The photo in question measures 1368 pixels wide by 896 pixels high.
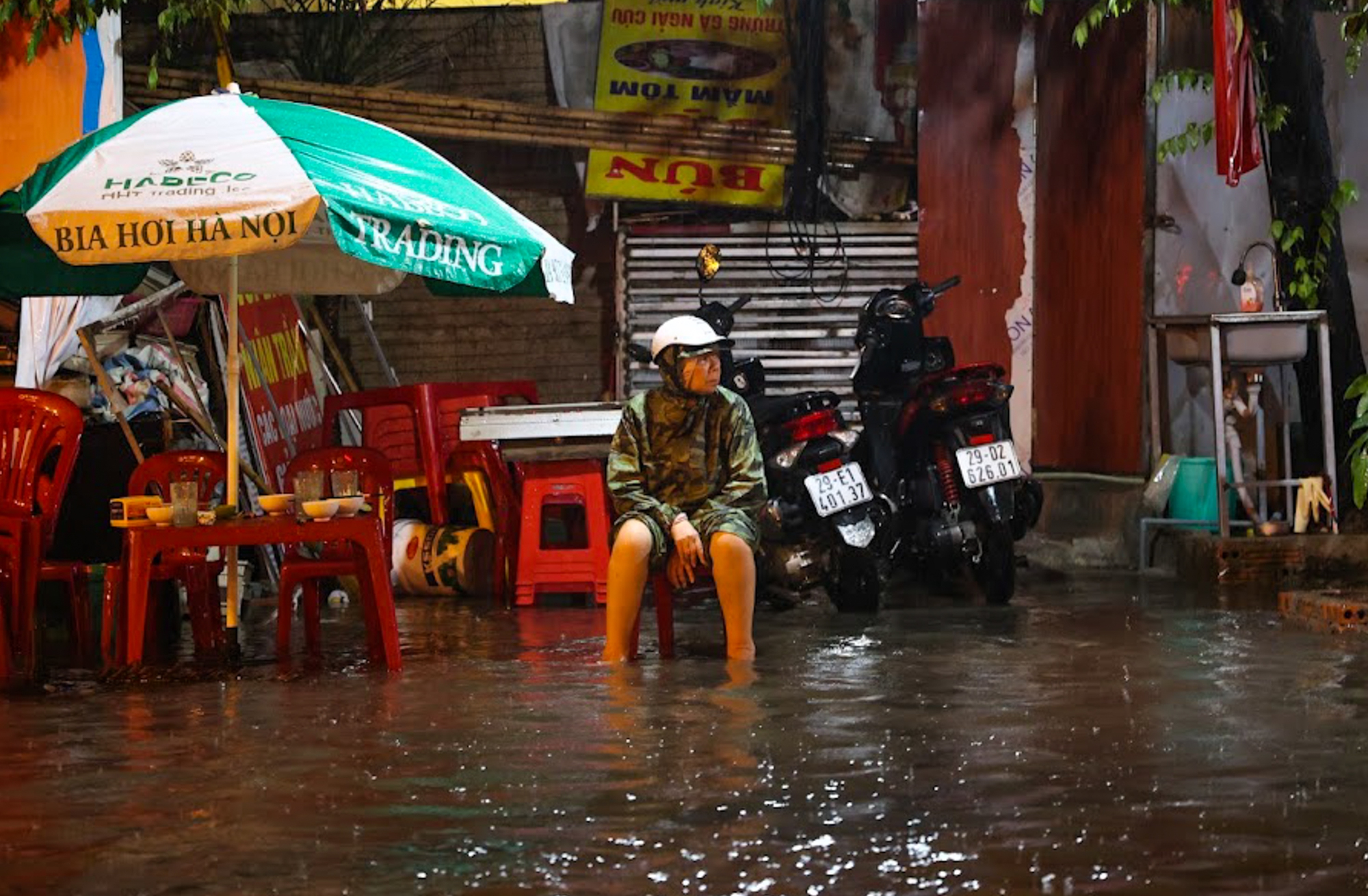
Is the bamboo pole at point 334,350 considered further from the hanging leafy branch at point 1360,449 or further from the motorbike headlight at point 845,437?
the hanging leafy branch at point 1360,449

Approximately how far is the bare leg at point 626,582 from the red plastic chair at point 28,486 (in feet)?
7.57

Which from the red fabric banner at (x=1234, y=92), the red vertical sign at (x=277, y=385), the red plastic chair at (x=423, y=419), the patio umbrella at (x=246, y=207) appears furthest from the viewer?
the red vertical sign at (x=277, y=385)

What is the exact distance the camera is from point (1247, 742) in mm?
6277

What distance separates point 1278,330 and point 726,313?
315cm

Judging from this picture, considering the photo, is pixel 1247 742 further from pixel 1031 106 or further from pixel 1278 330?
pixel 1031 106

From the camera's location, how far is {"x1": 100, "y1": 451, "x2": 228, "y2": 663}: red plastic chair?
9.05 meters

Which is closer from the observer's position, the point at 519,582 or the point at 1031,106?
the point at 519,582

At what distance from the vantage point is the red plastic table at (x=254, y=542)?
8070mm

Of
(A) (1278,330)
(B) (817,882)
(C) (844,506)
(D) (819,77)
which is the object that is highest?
(D) (819,77)

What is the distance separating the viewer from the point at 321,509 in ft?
26.8

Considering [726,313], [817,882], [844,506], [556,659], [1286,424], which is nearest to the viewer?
[817,882]

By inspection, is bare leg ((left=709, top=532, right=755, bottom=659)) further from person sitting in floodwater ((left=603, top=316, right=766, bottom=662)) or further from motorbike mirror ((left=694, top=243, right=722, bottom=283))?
motorbike mirror ((left=694, top=243, right=722, bottom=283))

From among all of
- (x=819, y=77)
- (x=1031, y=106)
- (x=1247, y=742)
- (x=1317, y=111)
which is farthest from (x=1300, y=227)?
(x=1247, y=742)

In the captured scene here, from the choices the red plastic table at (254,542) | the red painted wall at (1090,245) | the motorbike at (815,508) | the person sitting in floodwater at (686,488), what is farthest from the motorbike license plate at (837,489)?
the red painted wall at (1090,245)
